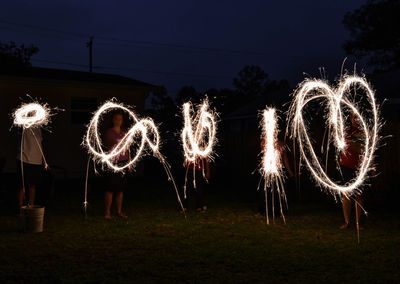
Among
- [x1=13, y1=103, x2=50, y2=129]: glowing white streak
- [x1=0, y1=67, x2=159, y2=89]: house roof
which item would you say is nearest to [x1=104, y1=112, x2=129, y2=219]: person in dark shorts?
[x1=13, y1=103, x2=50, y2=129]: glowing white streak

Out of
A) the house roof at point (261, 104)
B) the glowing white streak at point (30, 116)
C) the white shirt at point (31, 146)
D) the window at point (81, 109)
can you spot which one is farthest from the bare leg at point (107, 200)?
the house roof at point (261, 104)

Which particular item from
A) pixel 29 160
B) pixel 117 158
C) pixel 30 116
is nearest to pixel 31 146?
pixel 29 160

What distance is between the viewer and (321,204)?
1037cm

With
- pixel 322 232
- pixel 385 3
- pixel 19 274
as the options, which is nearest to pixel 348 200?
pixel 322 232

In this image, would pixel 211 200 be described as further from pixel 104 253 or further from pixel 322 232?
pixel 104 253

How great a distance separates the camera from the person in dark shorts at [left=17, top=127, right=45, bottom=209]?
790 centimetres

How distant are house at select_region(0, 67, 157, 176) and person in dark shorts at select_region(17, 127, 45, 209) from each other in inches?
316

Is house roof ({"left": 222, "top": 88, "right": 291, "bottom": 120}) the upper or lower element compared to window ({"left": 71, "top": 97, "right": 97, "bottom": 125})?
upper

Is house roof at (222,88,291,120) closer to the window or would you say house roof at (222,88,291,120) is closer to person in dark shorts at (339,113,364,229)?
the window

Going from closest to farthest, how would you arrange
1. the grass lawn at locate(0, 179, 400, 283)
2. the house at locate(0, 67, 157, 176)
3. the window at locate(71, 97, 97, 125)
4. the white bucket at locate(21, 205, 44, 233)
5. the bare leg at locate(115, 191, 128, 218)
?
the grass lawn at locate(0, 179, 400, 283), the white bucket at locate(21, 205, 44, 233), the bare leg at locate(115, 191, 128, 218), the house at locate(0, 67, 157, 176), the window at locate(71, 97, 97, 125)

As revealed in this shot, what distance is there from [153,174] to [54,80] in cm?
569

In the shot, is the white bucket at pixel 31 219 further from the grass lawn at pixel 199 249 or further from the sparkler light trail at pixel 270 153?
the sparkler light trail at pixel 270 153

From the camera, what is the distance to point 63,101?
16391 millimetres

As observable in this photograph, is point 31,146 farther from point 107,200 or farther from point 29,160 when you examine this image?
point 107,200
